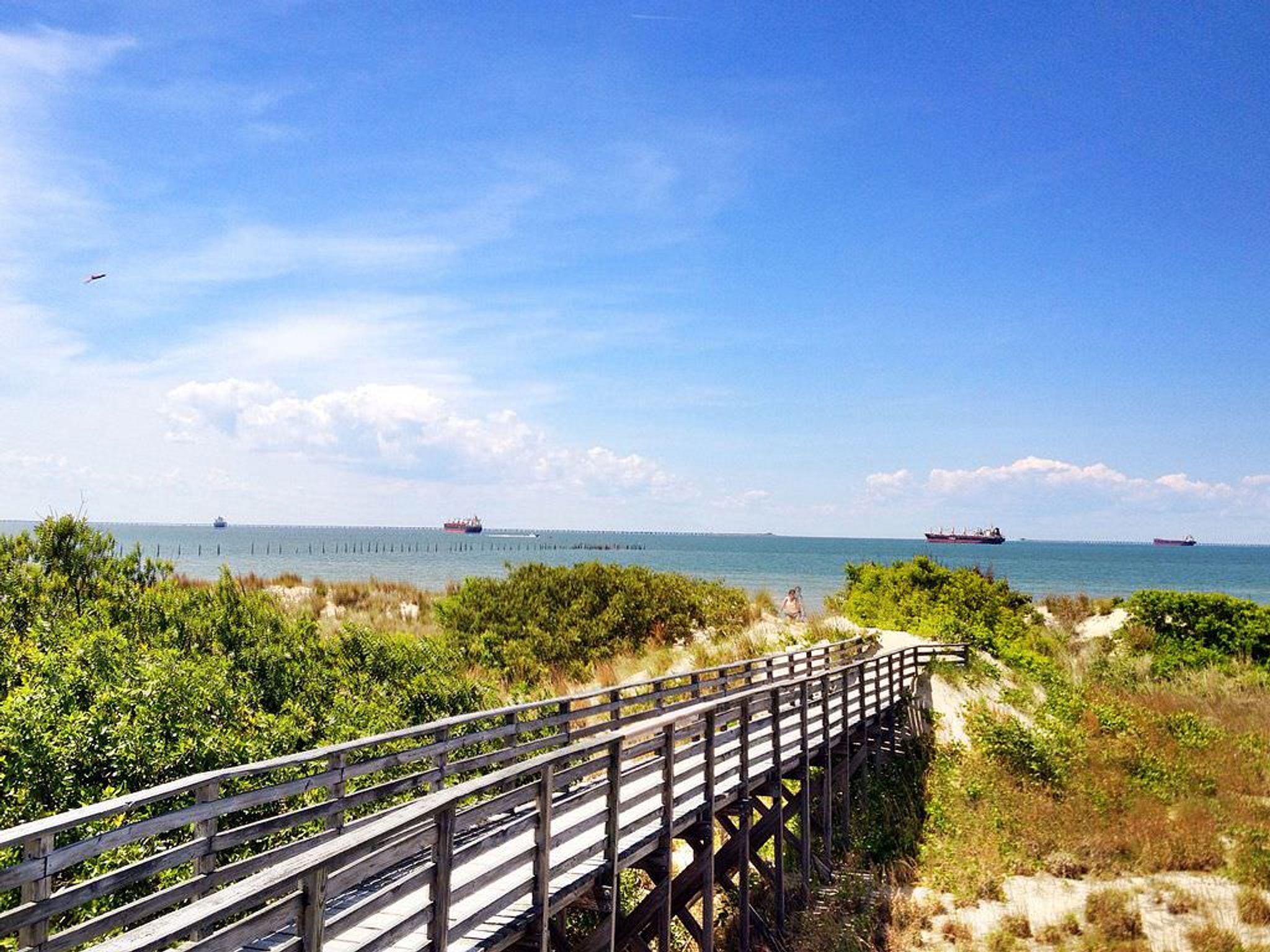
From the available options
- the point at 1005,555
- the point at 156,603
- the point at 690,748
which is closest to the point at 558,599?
the point at 156,603

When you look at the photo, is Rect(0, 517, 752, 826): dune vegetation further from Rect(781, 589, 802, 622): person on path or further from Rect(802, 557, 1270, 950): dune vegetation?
Rect(802, 557, 1270, 950): dune vegetation

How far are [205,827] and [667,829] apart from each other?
4.97 m

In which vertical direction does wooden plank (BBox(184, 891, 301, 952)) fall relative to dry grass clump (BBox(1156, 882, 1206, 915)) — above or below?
above

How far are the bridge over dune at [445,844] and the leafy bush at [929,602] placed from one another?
1491cm

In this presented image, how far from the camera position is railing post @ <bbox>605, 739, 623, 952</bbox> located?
30.6 feet

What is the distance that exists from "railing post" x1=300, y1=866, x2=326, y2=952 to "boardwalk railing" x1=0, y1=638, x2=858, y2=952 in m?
0.49

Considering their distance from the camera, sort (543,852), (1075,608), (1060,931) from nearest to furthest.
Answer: (543,852)
(1060,931)
(1075,608)

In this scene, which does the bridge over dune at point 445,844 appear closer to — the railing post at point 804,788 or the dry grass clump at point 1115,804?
the railing post at point 804,788

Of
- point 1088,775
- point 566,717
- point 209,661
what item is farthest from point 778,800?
point 1088,775

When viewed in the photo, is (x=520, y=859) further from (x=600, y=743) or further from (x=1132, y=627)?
(x=1132, y=627)

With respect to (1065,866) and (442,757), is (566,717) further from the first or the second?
(1065,866)

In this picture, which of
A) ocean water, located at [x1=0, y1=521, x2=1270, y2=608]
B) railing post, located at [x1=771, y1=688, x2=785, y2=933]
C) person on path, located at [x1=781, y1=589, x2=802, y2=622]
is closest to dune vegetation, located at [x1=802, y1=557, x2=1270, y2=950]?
railing post, located at [x1=771, y1=688, x2=785, y2=933]

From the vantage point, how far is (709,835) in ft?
39.2

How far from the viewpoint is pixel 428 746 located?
10117 mm
